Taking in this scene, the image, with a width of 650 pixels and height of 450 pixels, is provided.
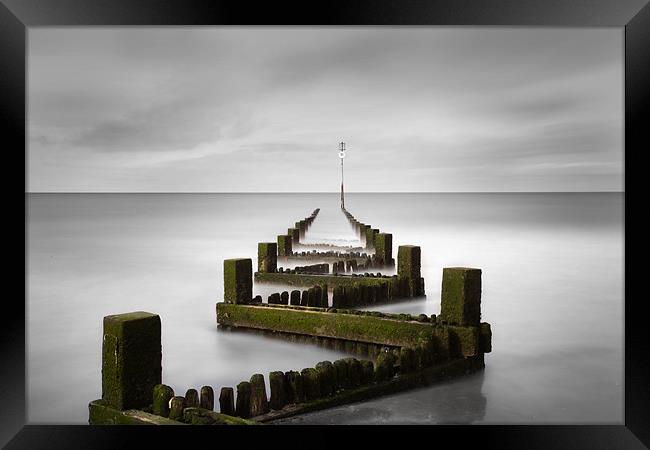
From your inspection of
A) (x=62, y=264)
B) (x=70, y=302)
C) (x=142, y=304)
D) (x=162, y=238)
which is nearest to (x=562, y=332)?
(x=142, y=304)

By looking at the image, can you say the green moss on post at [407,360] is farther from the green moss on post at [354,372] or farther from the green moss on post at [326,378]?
the green moss on post at [326,378]

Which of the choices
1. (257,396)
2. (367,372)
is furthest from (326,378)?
(257,396)

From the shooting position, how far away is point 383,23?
3.83m

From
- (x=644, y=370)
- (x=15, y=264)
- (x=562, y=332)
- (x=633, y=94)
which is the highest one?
(x=633, y=94)

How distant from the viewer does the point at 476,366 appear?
682cm

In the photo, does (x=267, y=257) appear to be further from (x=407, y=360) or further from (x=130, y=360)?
(x=130, y=360)

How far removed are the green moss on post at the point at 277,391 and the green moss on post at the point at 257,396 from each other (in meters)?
0.10

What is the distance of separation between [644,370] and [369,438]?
168 centimetres

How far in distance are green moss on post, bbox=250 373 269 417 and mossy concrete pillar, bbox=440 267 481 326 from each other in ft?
8.66

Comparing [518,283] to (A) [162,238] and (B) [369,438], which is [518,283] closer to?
(B) [369,438]

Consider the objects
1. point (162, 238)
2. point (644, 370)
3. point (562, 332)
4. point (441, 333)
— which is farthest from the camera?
point (162, 238)

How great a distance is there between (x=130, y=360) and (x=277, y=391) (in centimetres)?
118

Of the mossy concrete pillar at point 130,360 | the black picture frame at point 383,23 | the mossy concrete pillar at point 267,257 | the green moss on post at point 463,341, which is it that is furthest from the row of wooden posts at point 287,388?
the mossy concrete pillar at point 267,257

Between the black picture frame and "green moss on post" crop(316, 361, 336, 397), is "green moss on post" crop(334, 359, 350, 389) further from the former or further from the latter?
the black picture frame
